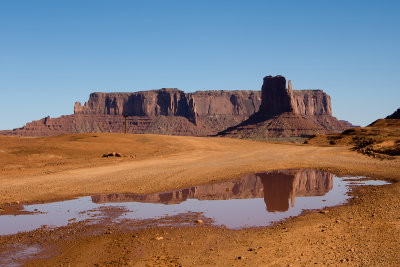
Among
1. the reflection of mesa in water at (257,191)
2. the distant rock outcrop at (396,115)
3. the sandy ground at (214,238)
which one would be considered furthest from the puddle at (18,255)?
the distant rock outcrop at (396,115)

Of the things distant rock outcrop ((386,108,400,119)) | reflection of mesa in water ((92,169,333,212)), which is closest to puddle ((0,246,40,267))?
reflection of mesa in water ((92,169,333,212))

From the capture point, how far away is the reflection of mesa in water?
13.7m

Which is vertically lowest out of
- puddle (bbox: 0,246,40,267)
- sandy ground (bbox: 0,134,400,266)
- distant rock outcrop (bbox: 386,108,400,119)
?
puddle (bbox: 0,246,40,267)

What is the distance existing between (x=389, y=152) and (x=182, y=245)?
26146mm

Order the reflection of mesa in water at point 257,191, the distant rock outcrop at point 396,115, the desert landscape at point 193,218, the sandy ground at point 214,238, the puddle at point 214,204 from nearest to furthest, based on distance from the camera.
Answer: the sandy ground at point 214,238
the desert landscape at point 193,218
the puddle at point 214,204
the reflection of mesa in water at point 257,191
the distant rock outcrop at point 396,115

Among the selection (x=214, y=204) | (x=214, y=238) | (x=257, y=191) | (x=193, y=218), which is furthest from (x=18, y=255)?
(x=257, y=191)

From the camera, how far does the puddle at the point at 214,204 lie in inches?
422

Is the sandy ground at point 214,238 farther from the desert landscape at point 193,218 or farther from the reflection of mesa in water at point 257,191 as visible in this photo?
the reflection of mesa in water at point 257,191

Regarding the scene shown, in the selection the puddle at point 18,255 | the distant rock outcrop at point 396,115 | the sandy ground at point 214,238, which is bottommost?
the puddle at point 18,255

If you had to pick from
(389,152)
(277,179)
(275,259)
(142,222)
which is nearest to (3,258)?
(142,222)

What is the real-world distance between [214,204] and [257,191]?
10.7 feet

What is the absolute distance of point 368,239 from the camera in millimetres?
8312

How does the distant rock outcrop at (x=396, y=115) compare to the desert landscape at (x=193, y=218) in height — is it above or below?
above

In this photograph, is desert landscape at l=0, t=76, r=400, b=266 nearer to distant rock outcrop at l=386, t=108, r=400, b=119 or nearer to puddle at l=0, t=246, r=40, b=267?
puddle at l=0, t=246, r=40, b=267
